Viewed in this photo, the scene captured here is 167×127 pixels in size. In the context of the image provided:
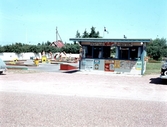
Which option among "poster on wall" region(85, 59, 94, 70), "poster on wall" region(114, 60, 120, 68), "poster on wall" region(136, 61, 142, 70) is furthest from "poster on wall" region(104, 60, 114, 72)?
"poster on wall" region(136, 61, 142, 70)

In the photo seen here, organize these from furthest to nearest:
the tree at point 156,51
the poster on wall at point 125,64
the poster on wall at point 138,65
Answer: the tree at point 156,51, the poster on wall at point 125,64, the poster on wall at point 138,65

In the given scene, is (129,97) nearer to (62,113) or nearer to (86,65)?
(62,113)

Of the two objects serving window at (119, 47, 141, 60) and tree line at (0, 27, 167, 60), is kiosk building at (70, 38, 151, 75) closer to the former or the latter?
serving window at (119, 47, 141, 60)

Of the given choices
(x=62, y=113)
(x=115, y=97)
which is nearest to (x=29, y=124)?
(x=62, y=113)

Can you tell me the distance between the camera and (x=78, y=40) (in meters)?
20.0

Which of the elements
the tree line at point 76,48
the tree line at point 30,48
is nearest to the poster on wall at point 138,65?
the tree line at point 76,48

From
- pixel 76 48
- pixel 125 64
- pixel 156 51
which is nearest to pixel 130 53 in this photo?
pixel 125 64

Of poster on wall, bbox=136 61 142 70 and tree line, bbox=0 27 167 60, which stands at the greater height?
tree line, bbox=0 27 167 60

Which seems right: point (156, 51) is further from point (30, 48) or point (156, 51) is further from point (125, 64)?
point (125, 64)

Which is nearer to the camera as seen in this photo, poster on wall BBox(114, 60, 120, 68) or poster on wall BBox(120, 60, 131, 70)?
poster on wall BBox(120, 60, 131, 70)

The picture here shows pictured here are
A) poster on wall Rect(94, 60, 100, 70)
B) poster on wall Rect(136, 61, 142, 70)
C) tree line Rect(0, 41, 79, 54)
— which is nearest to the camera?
poster on wall Rect(136, 61, 142, 70)

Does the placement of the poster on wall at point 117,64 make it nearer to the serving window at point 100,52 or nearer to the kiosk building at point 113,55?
the kiosk building at point 113,55

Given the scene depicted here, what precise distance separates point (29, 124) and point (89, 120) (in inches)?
56.6

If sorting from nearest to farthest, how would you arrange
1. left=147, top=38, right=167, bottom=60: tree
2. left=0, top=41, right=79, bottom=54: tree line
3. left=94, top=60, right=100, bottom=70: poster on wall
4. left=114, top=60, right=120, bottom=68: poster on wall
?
left=114, top=60, right=120, bottom=68: poster on wall, left=94, top=60, right=100, bottom=70: poster on wall, left=0, top=41, right=79, bottom=54: tree line, left=147, top=38, right=167, bottom=60: tree
